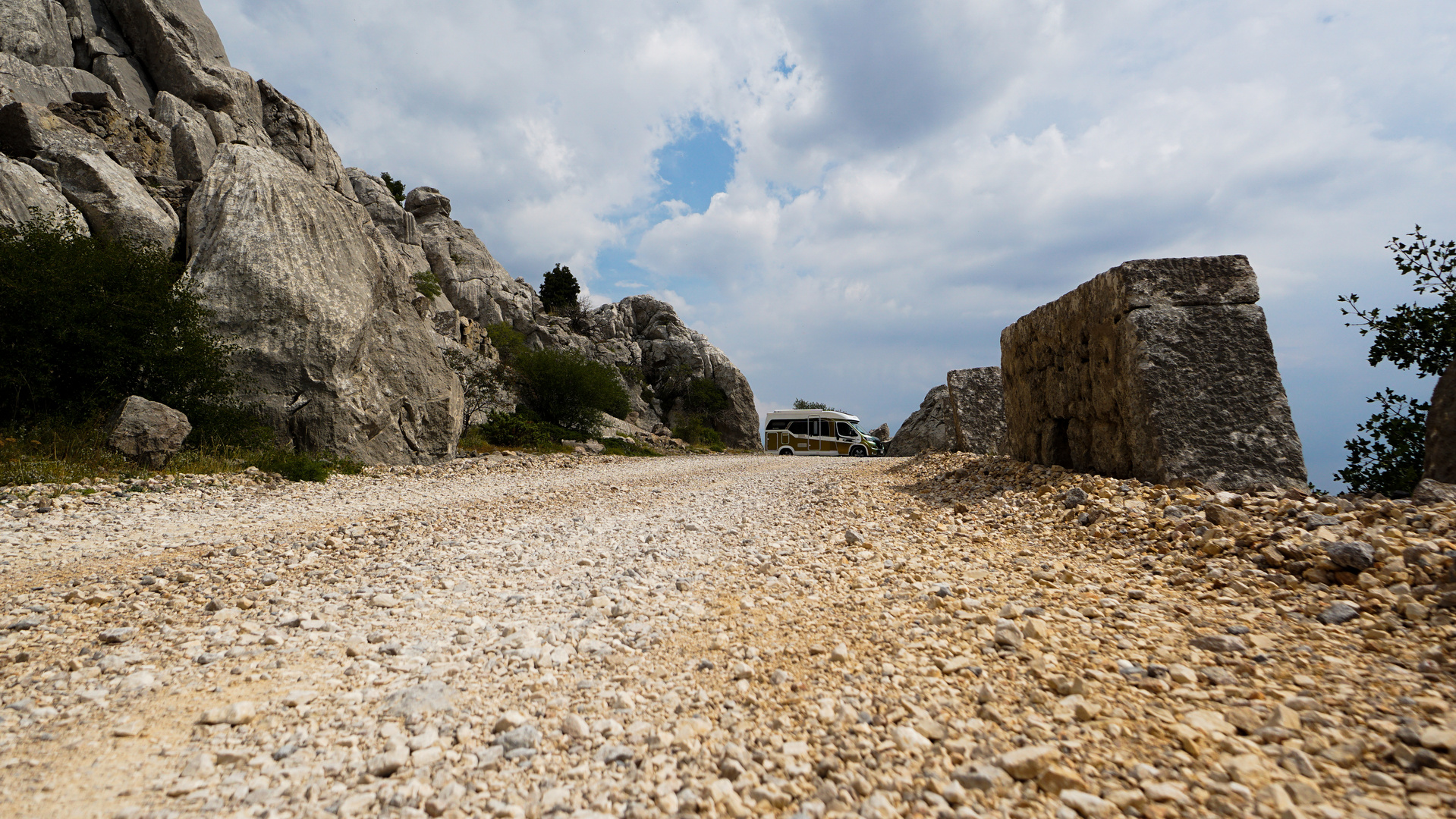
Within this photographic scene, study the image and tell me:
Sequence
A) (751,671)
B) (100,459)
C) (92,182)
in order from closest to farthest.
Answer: (751,671)
(100,459)
(92,182)

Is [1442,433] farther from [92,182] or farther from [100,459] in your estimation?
[92,182]

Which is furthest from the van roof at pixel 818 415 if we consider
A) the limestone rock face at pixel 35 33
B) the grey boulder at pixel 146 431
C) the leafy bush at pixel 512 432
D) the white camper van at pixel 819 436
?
the limestone rock face at pixel 35 33

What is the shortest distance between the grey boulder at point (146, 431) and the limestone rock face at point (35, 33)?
25309 mm

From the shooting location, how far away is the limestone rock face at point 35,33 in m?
23.4

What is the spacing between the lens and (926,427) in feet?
77.0

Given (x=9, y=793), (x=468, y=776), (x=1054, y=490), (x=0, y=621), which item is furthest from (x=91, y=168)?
(x=1054, y=490)

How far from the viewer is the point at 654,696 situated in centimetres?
270

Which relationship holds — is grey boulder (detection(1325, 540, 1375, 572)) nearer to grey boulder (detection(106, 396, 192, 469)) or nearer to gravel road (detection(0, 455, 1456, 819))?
gravel road (detection(0, 455, 1456, 819))

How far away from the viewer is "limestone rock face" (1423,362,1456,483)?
515 cm

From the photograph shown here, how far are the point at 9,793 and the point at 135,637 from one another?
5.18ft

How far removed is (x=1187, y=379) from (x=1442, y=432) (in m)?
1.87

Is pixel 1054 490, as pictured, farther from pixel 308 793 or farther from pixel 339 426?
pixel 339 426

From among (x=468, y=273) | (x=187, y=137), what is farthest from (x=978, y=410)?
(x=468, y=273)

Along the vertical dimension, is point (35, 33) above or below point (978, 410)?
above
